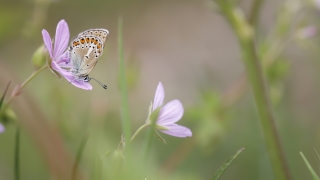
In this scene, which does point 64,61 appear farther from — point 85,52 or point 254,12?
point 254,12

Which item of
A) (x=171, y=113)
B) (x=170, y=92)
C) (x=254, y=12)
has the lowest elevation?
(x=170, y=92)

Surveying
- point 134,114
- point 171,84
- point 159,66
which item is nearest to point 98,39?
point 134,114

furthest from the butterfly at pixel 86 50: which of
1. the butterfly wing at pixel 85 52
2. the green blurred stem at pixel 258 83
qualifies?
the green blurred stem at pixel 258 83

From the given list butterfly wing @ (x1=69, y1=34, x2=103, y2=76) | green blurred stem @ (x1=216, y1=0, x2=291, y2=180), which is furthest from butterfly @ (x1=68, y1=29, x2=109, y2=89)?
green blurred stem @ (x1=216, y1=0, x2=291, y2=180)

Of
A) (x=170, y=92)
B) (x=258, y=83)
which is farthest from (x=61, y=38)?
(x=170, y=92)

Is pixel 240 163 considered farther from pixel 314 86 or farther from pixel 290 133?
pixel 314 86

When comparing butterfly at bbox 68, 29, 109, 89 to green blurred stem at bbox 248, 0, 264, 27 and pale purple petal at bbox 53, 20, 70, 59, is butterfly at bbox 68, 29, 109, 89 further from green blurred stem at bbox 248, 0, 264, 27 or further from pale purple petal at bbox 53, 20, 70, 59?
green blurred stem at bbox 248, 0, 264, 27
